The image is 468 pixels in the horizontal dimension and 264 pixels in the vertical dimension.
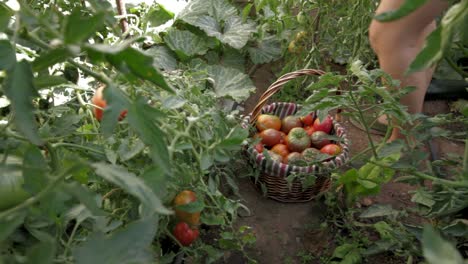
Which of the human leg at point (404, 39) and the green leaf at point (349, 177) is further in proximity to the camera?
the green leaf at point (349, 177)

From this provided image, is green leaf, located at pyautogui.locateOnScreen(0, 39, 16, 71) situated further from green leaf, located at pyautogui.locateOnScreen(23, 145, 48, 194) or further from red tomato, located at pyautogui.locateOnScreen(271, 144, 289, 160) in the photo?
red tomato, located at pyautogui.locateOnScreen(271, 144, 289, 160)

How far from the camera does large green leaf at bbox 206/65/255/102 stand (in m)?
1.95

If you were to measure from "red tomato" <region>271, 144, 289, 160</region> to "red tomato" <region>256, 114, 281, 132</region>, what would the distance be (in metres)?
0.09

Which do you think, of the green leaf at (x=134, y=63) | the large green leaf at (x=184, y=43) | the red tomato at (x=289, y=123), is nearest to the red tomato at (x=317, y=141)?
the red tomato at (x=289, y=123)

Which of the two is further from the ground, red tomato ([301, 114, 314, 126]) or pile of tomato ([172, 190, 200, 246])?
pile of tomato ([172, 190, 200, 246])

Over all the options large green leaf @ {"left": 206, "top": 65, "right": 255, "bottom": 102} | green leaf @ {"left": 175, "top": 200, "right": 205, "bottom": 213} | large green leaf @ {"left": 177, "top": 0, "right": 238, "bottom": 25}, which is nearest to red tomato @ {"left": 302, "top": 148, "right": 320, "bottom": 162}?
large green leaf @ {"left": 206, "top": 65, "right": 255, "bottom": 102}

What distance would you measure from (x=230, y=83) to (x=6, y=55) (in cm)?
153

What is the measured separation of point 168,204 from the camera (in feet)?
3.85

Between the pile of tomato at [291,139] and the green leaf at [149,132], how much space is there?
1268 millimetres

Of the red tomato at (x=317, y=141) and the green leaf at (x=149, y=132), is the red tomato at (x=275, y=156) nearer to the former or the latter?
the red tomato at (x=317, y=141)

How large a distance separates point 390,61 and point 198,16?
3.32 ft

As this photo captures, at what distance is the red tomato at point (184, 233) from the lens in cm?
125

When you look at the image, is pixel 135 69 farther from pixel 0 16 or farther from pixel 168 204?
pixel 168 204

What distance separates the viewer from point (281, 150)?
1.88 metres
